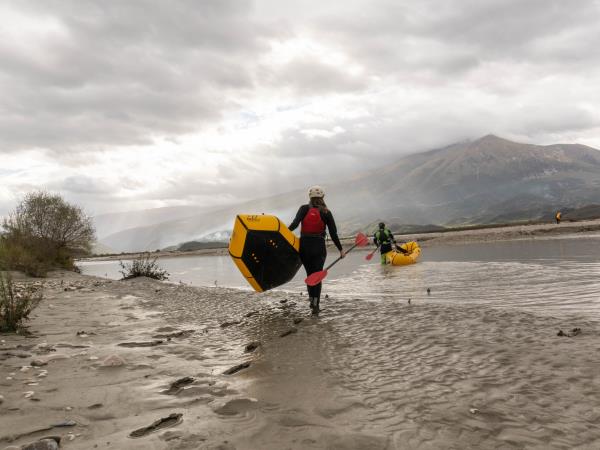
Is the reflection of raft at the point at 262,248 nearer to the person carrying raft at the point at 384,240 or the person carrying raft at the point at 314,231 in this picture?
the person carrying raft at the point at 314,231

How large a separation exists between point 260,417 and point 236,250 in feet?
20.5

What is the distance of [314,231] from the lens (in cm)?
959

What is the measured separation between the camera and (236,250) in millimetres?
9719

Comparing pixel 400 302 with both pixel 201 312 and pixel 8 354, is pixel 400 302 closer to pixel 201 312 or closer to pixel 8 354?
pixel 201 312

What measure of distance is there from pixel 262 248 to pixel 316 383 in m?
5.36

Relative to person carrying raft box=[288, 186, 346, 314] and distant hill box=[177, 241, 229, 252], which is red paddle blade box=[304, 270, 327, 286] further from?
distant hill box=[177, 241, 229, 252]

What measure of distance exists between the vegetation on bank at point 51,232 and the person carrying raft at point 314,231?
19.8 m

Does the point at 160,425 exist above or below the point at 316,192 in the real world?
below

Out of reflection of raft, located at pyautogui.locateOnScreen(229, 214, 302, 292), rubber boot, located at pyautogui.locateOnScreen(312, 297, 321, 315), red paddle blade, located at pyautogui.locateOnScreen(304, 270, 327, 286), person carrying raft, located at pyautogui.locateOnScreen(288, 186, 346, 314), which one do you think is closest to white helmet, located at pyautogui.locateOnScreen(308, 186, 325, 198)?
person carrying raft, located at pyautogui.locateOnScreen(288, 186, 346, 314)

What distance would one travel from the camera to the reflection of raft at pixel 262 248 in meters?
9.63

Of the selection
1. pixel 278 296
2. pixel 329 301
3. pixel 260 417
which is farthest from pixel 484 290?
pixel 260 417

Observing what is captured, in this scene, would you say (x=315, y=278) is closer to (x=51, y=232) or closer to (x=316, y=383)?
(x=316, y=383)

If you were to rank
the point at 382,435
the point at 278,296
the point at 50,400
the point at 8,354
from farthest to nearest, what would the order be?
the point at 278,296
the point at 8,354
the point at 50,400
the point at 382,435

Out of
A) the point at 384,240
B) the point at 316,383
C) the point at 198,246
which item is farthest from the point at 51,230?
the point at 198,246
